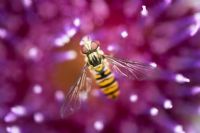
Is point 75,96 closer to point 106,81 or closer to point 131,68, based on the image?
point 106,81

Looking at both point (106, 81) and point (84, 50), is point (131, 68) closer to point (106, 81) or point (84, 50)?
point (106, 81)

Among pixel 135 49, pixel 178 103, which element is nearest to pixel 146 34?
pixel 135 49

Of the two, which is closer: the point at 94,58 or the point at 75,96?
the point at 75,96

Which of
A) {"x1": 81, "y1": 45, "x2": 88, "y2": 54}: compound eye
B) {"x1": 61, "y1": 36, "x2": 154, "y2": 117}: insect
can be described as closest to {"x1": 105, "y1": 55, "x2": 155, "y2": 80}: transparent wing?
{"x1": 61, "y1": 36, "x2": 154, "y2": 117}: insect

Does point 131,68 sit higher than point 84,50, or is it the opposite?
point 84,50

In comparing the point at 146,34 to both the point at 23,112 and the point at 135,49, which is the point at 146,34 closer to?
the point at 135,49

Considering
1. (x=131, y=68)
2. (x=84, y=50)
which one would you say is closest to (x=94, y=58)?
(x=84, y=50)

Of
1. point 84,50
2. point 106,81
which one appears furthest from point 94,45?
point 106,81
